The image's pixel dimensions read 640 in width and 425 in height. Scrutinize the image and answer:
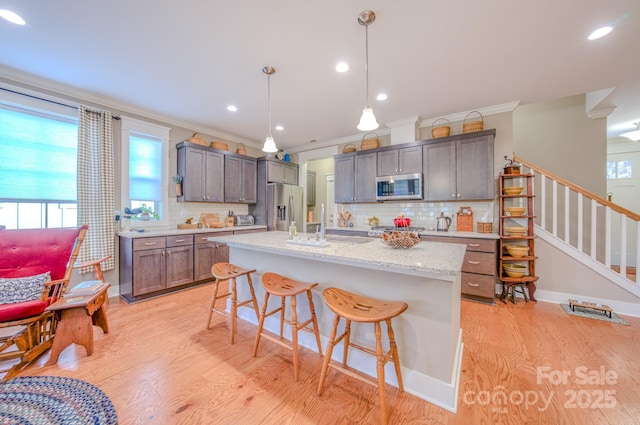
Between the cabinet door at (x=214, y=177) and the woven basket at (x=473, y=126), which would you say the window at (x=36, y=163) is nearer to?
the cabinet door at (x=214, y=177)

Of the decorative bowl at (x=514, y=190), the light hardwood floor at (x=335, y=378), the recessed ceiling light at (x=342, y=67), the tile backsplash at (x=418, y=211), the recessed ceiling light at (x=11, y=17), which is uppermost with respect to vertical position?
the recessed ceiling light at (x=11, y=17)

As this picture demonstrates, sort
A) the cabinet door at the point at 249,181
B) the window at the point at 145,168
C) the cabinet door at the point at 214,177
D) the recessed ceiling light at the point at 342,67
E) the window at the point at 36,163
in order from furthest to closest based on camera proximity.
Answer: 1. the cabinet door at the point at 249,181
2. the cabinet door at the point at 214,177
3. the window at the point at 145,168
4. the window at the point at 36,163
5. the recessed ceiling light at the point at 342,67

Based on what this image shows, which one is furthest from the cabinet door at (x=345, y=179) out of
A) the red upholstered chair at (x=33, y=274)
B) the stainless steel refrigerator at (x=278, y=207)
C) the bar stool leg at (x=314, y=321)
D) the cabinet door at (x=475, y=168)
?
the red upholstered chair at (x=33, y=274)

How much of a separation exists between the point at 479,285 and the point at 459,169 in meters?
1.65

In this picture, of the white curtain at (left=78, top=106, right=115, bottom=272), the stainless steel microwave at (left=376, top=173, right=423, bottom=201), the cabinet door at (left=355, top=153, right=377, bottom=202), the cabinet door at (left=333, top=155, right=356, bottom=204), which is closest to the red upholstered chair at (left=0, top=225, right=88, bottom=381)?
the white curtain at (left=78, top=106, right=115, bottom=272)

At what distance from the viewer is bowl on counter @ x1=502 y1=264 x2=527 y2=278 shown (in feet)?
10.3

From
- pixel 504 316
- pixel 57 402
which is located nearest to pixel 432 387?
pixel 504 316

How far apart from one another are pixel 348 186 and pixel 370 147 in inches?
32.8

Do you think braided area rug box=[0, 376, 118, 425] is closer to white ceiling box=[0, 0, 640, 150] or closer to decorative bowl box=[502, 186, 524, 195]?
white ceiling box=[0, 0, 640, 150]

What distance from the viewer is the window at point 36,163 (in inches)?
110

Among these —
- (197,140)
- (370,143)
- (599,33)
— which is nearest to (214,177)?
(197,140)

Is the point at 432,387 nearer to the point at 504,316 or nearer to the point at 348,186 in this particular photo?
the point at 504,316

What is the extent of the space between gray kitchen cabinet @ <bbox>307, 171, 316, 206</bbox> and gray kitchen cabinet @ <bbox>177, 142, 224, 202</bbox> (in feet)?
9.06

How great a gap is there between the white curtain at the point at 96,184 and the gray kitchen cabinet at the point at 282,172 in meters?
2.59
